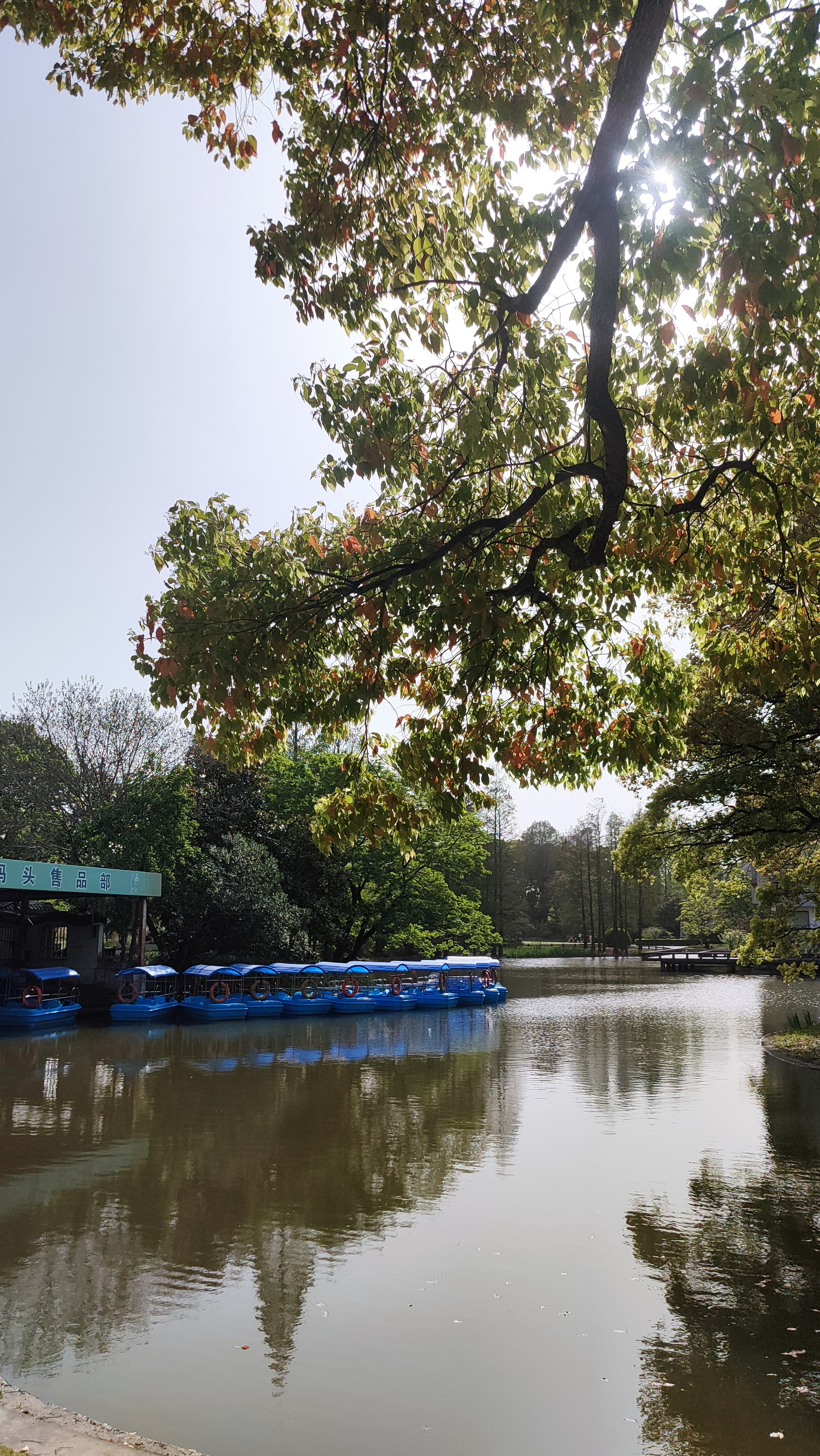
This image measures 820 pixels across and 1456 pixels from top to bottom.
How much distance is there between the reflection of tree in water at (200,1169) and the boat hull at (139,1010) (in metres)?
6.72

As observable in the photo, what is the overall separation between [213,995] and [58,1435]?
29163 millimetres

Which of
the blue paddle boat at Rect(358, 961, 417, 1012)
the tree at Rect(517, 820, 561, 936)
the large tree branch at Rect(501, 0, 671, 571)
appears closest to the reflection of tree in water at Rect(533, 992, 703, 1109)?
the blue paddle boat at Rect(358, 961, 417, 1012)

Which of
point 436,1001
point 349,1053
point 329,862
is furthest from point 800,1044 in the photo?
point 329,862

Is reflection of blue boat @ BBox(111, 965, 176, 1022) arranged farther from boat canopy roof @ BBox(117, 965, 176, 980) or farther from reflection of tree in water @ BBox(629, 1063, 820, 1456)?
reflection of tree in water @ BBox(629, 1063, 820, 1456)

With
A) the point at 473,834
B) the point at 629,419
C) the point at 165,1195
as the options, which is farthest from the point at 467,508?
the point at 473,834

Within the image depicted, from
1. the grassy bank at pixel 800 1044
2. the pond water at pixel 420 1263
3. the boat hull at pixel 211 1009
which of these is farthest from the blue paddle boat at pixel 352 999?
the pond water at pixel 420 1263

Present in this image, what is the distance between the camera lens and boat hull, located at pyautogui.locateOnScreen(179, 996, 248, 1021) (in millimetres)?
32312

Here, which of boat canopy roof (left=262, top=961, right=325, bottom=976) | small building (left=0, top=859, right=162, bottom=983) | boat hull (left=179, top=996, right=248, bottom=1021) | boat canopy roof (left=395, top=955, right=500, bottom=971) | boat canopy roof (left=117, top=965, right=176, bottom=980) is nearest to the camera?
small building (left=0, top=859, right=162, bottom=983)

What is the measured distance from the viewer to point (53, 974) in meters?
31.0

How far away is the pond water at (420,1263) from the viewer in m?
6.46

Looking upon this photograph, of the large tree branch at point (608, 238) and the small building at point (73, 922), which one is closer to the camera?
the large tree branch at point (608, 238)

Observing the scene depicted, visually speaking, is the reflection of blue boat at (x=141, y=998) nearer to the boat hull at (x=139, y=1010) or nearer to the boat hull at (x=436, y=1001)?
the boat hull at (x=139, y=1010)

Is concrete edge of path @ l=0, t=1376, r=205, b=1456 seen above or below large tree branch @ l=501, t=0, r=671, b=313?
below

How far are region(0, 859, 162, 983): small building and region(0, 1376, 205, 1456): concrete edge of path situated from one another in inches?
1022
